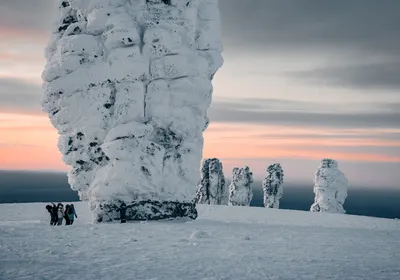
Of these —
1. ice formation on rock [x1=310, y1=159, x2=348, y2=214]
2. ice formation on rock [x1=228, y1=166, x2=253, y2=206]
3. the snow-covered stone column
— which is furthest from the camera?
ice formation on rock [x1=228, y1=166, x2=253, y2=206]

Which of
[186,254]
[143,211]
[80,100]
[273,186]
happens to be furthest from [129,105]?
[273,186]

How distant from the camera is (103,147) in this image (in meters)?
25.2

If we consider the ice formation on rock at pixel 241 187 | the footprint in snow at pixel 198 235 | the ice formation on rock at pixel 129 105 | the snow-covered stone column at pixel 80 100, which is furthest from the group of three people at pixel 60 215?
the ice formation on rock at pixel 241 187

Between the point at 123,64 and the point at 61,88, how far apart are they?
13.5 feet

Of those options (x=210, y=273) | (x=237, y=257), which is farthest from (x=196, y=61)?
(x=210, y=273)

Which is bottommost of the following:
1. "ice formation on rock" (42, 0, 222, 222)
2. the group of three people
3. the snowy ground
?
the snowy ground

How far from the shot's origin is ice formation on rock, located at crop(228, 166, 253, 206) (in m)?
67.5

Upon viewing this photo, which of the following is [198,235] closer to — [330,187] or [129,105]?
[129,105]

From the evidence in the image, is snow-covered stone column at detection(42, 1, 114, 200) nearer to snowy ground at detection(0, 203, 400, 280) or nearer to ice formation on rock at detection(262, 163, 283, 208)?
snowy ground at detection(0, 203, 400, 280)

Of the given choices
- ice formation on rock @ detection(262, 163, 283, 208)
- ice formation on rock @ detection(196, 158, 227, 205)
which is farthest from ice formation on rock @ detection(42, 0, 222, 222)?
ice formation on rock @ detection(262, 163, 283, 208)

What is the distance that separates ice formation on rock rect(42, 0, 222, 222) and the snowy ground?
15.2 feet

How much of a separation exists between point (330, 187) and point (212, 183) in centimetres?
1858

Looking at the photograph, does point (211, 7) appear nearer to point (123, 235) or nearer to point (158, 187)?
point (158, 187)

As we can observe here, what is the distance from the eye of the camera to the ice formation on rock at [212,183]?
6806 cm
